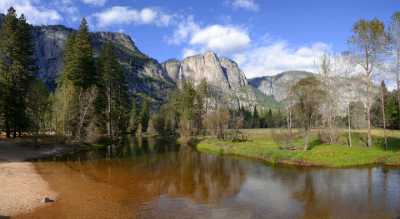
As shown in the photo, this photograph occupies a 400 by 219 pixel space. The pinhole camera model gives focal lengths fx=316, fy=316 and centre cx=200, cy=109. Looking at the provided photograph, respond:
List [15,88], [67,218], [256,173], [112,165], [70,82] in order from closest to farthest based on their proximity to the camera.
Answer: [67,218]
[256,173]
[112,165]
[15,88]
[70,82]

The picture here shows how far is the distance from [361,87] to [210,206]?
31.8 m

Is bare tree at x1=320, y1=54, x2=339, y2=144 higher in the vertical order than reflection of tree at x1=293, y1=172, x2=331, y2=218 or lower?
higher

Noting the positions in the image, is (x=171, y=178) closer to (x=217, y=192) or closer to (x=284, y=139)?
(x=217, y=192)

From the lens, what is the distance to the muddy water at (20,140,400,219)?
16453 millimetres

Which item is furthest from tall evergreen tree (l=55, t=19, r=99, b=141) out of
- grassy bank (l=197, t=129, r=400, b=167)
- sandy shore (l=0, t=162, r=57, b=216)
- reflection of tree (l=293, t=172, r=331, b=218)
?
reflection of tree (l=293, t=172, r=331, b=218)

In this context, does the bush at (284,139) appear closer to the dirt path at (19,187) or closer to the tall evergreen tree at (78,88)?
the tall evergreen tree at (78,88)

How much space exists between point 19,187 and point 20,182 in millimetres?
1658

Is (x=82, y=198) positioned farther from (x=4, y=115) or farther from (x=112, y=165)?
(x=4, y=115)

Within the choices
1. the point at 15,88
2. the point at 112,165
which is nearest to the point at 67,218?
the point at 112,165

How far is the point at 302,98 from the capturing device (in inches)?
1596

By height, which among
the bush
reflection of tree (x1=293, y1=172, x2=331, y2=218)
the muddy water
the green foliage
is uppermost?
the green foliage

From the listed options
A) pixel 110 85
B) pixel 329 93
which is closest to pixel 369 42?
pixel 329 93

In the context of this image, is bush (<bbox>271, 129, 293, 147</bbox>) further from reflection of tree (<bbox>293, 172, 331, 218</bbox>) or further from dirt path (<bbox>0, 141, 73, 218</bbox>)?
dirt path (<bbox>0, 141, 73, 218</bbox>)

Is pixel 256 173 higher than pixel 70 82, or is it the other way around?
pixel 70 82
